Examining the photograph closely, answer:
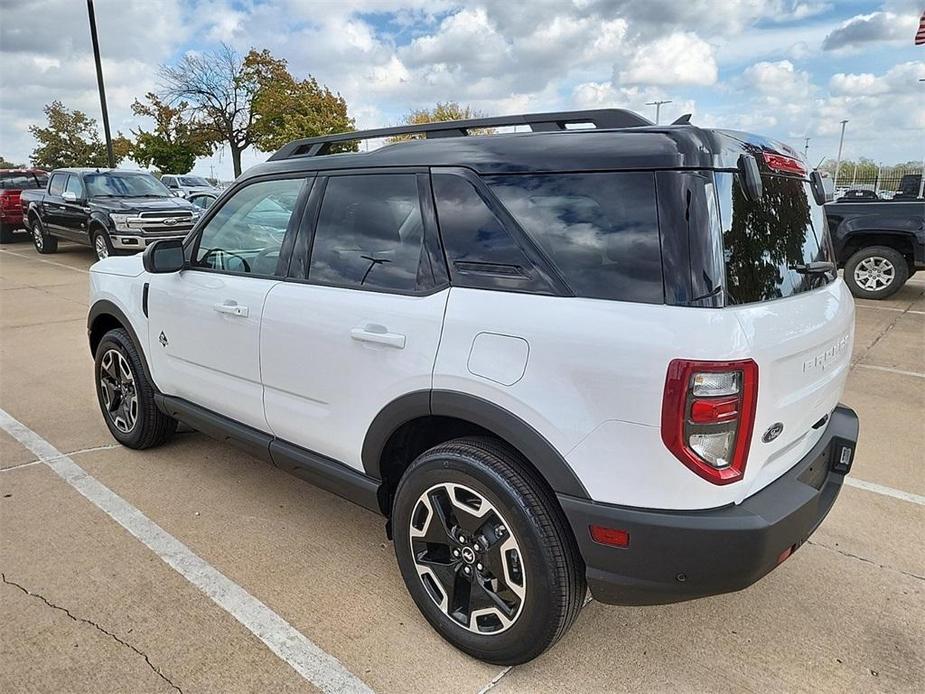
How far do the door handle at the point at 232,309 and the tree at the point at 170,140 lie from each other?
119 feet

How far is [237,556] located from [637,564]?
1917mm

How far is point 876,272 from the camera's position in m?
9.41

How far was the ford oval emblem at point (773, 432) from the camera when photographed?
195 cm

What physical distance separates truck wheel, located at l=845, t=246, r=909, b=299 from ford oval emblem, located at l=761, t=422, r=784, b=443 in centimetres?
875

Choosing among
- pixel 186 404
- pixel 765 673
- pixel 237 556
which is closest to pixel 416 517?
pixel 237 556

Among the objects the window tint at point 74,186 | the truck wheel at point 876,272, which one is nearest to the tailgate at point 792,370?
the truck wheel at point 876,272

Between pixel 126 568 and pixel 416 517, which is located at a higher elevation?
pixel 416 517

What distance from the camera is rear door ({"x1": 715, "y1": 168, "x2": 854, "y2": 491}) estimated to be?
6.26 feet

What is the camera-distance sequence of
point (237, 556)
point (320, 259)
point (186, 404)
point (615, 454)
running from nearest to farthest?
point (615, 454) → point (320, 259) → point (237, 556) → point (186, 404)

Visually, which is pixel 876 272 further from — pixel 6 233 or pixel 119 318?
pixel 6 233

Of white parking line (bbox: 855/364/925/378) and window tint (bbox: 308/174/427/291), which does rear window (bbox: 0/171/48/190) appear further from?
white parking line (bbox: 855/364/925/378)

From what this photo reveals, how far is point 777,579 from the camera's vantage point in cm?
287

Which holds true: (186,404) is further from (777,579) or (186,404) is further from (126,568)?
(777,579)

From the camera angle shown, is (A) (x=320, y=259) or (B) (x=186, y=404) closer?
(A) (x=320, y=259)
